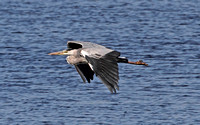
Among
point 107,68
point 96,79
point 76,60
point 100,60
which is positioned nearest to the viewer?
point 107,68

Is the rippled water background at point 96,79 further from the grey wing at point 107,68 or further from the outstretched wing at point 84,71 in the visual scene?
the grey wing at point 107,68

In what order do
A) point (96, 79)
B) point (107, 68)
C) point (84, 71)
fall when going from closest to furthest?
1. point (107, 68)
2. point (84, 71)
3. point (96, 79)

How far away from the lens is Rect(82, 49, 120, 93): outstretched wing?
906cm

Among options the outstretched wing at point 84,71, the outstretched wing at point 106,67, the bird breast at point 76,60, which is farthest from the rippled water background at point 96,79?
the outstretched wing at point 106,67

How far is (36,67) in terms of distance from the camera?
1772cm

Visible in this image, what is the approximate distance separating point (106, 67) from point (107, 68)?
3 centimetres

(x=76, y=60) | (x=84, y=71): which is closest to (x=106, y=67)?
(x=76, y=60)

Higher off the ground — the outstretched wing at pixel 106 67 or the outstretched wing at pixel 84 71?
the outstretched wing at pixel 106 67

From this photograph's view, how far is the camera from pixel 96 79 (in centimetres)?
1664

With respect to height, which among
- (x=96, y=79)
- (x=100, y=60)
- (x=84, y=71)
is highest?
(x=100, y=60)

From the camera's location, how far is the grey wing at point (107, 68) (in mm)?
9056

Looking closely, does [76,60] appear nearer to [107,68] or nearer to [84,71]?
[84,71]

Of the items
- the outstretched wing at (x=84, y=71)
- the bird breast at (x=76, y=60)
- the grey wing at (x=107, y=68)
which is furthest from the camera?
the outstretched wing at (x=84, y=71)

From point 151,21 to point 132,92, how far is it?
435 inches
